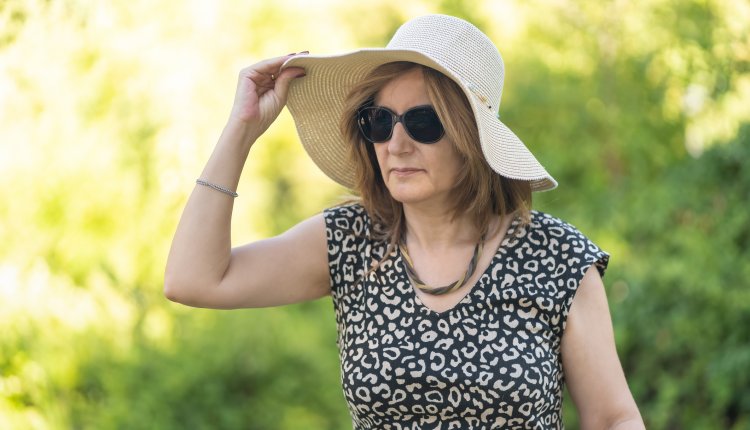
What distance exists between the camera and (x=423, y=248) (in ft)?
8.53

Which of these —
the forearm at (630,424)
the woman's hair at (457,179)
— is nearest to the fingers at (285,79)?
the woman's hair at (457,179)

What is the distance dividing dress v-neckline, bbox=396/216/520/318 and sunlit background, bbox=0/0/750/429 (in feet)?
5.55

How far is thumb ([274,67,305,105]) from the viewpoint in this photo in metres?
2.55

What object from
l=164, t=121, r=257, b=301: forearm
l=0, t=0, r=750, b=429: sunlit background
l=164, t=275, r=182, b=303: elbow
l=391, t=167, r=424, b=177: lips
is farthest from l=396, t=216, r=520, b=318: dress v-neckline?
l=0, t=0, r=750, b=429: sunlit background

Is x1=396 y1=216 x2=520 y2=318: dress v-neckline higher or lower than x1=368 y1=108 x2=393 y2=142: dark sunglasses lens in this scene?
lower

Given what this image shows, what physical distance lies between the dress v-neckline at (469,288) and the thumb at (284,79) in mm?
500

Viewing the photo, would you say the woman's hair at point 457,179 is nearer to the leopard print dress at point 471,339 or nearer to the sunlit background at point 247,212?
Result: the leopard print dress at point 471,339

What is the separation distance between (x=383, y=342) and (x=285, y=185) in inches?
336

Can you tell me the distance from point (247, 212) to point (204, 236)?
12.9ft

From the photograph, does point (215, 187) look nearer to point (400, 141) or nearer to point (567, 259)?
point (400, 141)

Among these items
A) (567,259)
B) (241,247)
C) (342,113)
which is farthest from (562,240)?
(241,247)

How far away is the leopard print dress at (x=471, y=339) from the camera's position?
7.76ft

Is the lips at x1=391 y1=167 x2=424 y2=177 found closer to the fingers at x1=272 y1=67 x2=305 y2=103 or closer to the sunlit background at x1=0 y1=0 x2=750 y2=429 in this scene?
the fingers at x1=272 y1=67 x2=305 y2=103

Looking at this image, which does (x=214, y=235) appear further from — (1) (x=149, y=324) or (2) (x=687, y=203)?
(2) (x=687, y=203)
